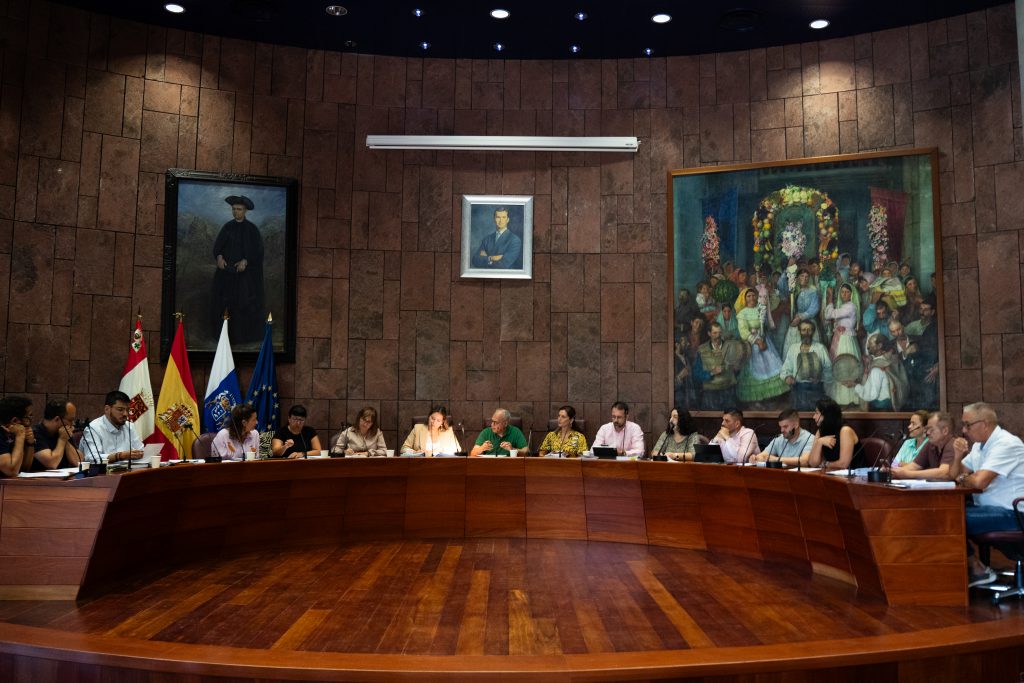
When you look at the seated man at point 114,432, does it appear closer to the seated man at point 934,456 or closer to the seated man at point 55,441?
the seated man at point 55,441

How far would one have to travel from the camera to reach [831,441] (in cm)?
591

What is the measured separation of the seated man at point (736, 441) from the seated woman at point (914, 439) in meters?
1.04

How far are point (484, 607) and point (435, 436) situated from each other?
10.1 ft

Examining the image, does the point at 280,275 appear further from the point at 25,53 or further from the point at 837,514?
the point at 837,514

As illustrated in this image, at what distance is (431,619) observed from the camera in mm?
4145

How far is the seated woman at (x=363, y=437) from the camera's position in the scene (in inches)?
275

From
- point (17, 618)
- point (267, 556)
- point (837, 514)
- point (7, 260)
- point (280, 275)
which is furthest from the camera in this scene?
point (280, 275)

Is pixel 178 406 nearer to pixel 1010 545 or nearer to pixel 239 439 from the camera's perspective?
pixel 239 439

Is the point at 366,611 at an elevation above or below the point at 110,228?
below

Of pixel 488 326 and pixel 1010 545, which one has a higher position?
pixel 488 326

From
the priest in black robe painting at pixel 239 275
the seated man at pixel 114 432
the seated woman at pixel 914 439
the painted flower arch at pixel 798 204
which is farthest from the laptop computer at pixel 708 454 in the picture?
the priest in black robe painting at pixel 239 275

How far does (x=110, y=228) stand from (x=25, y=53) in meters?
1.58

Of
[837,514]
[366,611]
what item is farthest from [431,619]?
[837,514]

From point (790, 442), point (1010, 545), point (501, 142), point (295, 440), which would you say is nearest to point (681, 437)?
point (790, 442)
